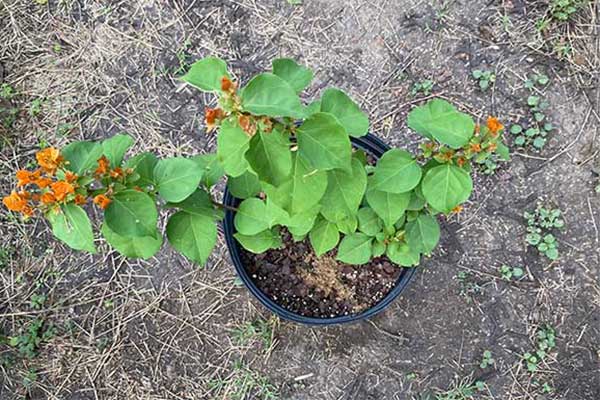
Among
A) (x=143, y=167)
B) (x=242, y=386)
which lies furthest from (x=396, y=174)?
(x=242, y=386)

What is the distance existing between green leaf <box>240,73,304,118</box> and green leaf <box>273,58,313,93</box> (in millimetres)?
217

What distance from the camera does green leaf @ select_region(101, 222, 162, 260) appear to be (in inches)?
62.9

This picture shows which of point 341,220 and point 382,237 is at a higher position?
point 341,220

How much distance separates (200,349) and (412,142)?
1252mm

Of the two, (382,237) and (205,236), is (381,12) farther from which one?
(205,236)

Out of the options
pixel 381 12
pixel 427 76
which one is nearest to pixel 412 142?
pixel 427 76

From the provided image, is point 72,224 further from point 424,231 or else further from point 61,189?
point 424,231

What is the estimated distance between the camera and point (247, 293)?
103 inches

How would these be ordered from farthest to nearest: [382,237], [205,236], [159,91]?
[159,91] → [382,237] → [205,236]

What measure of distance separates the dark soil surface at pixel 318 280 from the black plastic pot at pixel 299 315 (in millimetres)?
58

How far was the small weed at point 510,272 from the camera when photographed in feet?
8.34

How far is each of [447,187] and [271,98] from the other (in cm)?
56

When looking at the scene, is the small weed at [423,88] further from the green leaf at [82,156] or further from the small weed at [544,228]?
the green leaf at [82,156]

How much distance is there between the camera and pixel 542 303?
2.55 meters
